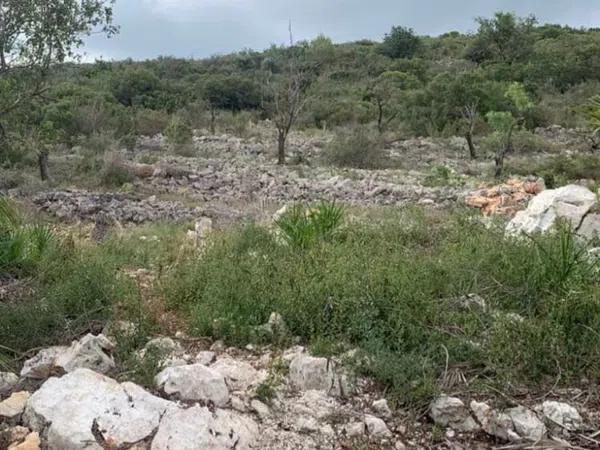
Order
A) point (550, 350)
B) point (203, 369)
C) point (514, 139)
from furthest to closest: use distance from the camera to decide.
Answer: point (514, 139) → point (550, 350) → point (203, 369)

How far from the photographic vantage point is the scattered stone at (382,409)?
3.28 meters

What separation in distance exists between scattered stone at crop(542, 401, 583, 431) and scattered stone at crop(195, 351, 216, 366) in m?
1.75

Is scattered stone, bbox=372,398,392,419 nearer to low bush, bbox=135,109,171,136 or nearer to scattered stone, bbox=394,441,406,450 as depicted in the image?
scattered stone, bbox=394,441,406,450

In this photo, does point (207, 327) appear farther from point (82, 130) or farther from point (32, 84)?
point (82, 130)

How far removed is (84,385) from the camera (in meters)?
3.13

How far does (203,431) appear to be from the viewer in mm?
2930

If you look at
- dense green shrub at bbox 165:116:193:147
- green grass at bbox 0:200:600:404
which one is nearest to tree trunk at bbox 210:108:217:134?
dense green shrub at bbox 165:116:193:147

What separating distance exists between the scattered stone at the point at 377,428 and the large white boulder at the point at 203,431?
1.75ft

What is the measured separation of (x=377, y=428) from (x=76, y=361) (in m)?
1.56

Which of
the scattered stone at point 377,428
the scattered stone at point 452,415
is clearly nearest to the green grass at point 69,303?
the scattered stone at point 377,428

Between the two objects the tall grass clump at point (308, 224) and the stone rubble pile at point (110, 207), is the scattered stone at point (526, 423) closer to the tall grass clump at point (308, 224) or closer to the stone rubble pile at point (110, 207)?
the tall grass clump at point (308, 224)

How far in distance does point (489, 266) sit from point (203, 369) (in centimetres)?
234

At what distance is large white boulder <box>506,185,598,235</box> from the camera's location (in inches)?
232

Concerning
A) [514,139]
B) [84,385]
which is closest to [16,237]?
[84,385]
